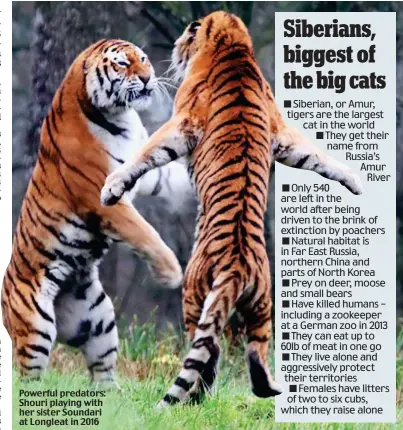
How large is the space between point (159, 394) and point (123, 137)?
4.68 ft

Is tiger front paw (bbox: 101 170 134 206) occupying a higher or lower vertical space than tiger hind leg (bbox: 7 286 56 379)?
higher

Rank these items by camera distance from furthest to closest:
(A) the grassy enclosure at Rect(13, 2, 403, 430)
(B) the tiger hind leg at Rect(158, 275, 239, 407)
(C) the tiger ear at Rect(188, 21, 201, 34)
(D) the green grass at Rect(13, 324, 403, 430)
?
(C) the tiger ear at Rect(188, 21, 201, 34)
(A) the grassy enclosure at Rect(13, 2, 403, 430)
(B) the tiger hind leg at Rect(158, 275, 239, 407)
(D) the green grass at Rect(13, 324, 403, 430)

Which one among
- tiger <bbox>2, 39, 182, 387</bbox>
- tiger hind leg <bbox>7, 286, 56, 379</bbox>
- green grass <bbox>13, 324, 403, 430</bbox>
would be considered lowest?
green grass <bbox>13, 324, 403, 430</bbox>

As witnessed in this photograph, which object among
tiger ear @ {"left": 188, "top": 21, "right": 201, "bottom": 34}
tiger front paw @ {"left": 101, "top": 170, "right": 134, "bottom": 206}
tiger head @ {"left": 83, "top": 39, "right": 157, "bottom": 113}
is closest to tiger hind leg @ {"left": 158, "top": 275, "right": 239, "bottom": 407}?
tiger front paw @ {"left": 101, "top": 170, "right": 134, "bottom": 206}

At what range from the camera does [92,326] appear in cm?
820

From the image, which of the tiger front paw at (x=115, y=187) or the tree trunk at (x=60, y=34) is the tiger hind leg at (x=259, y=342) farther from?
the tree trunk at (x=60, y=34)

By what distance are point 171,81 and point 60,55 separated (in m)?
0.66

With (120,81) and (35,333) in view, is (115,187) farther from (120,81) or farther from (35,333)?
(35,333)

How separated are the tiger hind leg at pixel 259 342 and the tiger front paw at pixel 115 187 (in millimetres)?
907

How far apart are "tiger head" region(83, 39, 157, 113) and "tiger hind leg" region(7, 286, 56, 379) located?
3.73ft

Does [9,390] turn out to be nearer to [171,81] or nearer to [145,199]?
[145,199]

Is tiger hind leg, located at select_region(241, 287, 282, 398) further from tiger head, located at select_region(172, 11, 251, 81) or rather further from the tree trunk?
the tree trunk

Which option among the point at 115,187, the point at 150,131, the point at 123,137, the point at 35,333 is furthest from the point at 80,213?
the point at 35,333

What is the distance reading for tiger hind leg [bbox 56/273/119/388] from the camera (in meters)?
8.17
